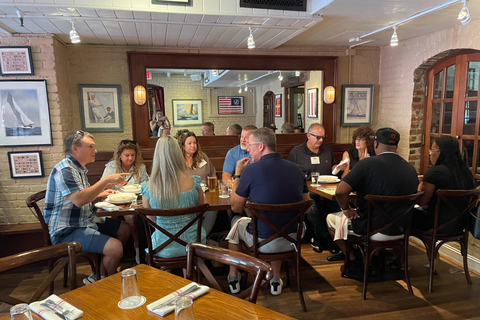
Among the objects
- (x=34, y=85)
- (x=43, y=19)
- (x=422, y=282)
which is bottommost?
Result: (x=422, y=282)

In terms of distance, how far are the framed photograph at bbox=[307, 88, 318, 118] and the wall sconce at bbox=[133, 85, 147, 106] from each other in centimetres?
248

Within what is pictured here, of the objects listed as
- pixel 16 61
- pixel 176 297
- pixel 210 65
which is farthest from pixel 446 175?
pixel 16 61

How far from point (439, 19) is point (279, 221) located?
273 cm

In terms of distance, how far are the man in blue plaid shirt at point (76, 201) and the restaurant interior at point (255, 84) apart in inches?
30.9

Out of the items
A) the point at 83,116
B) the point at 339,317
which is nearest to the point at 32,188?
the point at 83,116

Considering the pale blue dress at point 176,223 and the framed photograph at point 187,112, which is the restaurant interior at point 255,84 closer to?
the framed photograph at point 187,112

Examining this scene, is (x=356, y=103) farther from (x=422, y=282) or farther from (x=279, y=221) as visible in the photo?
(x=279, y=221)

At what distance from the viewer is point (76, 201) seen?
7.82 ft

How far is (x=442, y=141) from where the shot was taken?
8.84ft

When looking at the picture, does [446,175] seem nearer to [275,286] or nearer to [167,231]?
[275,286]

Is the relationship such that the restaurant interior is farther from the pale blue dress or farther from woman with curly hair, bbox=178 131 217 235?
woman with curly hair, bbox=178 131 217 235

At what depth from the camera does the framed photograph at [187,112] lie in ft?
16.7

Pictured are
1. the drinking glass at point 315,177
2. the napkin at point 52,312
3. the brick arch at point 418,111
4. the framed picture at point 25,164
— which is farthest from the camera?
the brick arch at point 418,111

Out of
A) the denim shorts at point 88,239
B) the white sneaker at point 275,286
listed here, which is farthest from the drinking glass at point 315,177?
the denim shorts at point 88,239
